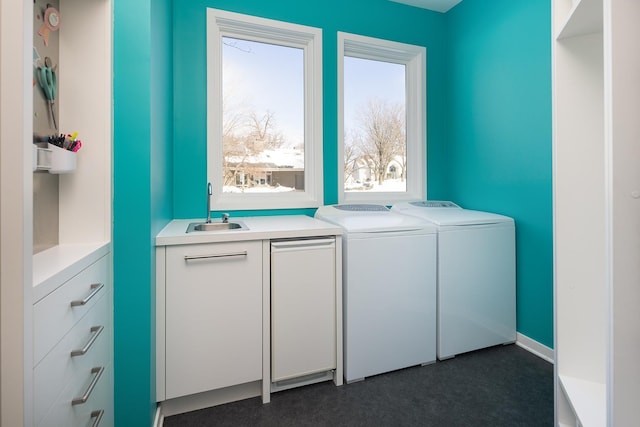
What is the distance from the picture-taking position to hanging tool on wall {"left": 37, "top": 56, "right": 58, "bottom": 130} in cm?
109

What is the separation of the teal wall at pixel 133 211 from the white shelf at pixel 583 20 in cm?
168

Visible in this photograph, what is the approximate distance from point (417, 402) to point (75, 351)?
1623 mm

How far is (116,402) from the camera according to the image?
4.47 ft

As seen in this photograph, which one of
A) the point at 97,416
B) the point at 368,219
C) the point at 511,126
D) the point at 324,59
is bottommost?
the point at 97,416

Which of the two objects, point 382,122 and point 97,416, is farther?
point 382,122

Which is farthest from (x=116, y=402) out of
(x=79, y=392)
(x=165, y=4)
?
(x=165, y=4)

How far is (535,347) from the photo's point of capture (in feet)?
7.32

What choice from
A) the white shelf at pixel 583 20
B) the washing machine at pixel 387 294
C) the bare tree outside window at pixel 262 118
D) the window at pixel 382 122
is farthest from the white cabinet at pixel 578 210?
the bare tree outside window at pixel 262 118

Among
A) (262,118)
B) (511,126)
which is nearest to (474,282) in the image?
(511,126)

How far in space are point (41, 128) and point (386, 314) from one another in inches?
74.5

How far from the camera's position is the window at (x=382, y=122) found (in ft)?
9.39

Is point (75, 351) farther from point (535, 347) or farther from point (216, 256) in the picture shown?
point (535, 347)

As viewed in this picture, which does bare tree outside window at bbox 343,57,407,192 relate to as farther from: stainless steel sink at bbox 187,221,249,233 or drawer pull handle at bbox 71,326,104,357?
drawer pull handle at bbox 71,326,104,357

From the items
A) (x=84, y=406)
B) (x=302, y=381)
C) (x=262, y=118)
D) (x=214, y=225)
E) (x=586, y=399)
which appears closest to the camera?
(x=84, y=406)
